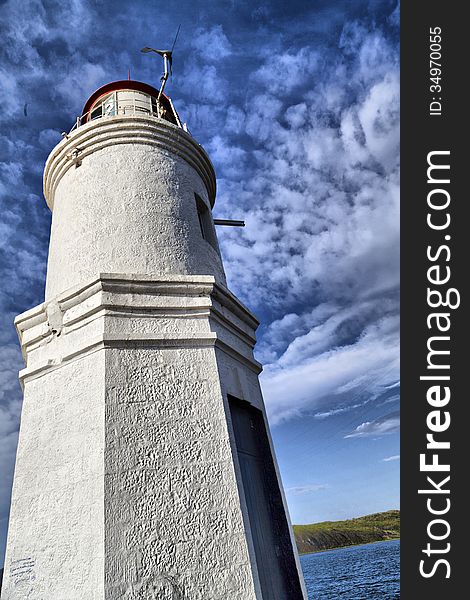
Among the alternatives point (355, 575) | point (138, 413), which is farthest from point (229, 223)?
point (355, 575)

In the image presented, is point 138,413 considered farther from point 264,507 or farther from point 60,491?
point 264,507

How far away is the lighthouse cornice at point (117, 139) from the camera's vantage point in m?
5.82

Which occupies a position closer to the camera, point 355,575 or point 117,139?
point 117,139

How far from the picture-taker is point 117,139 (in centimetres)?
580

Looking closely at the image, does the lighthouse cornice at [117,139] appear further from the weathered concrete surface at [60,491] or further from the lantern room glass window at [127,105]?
the weathered concrete surface at [60,491]

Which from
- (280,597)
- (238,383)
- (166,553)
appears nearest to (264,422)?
(238,383)

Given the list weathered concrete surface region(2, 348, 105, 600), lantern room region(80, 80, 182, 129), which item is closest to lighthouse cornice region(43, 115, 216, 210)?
lantern room region(80, 80, 182, 129)

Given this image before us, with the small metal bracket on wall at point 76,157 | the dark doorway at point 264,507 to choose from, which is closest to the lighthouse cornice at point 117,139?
the small metal bracket on wall at point 76,157

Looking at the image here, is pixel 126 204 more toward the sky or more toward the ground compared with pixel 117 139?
more toward the ground

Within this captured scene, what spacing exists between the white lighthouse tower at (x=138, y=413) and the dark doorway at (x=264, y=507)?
0.02 metres

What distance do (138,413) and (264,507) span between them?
1.68m

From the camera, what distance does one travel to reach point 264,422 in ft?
17.0

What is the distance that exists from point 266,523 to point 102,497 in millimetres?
1776

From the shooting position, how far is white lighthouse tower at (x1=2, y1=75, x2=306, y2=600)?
3453 mm
